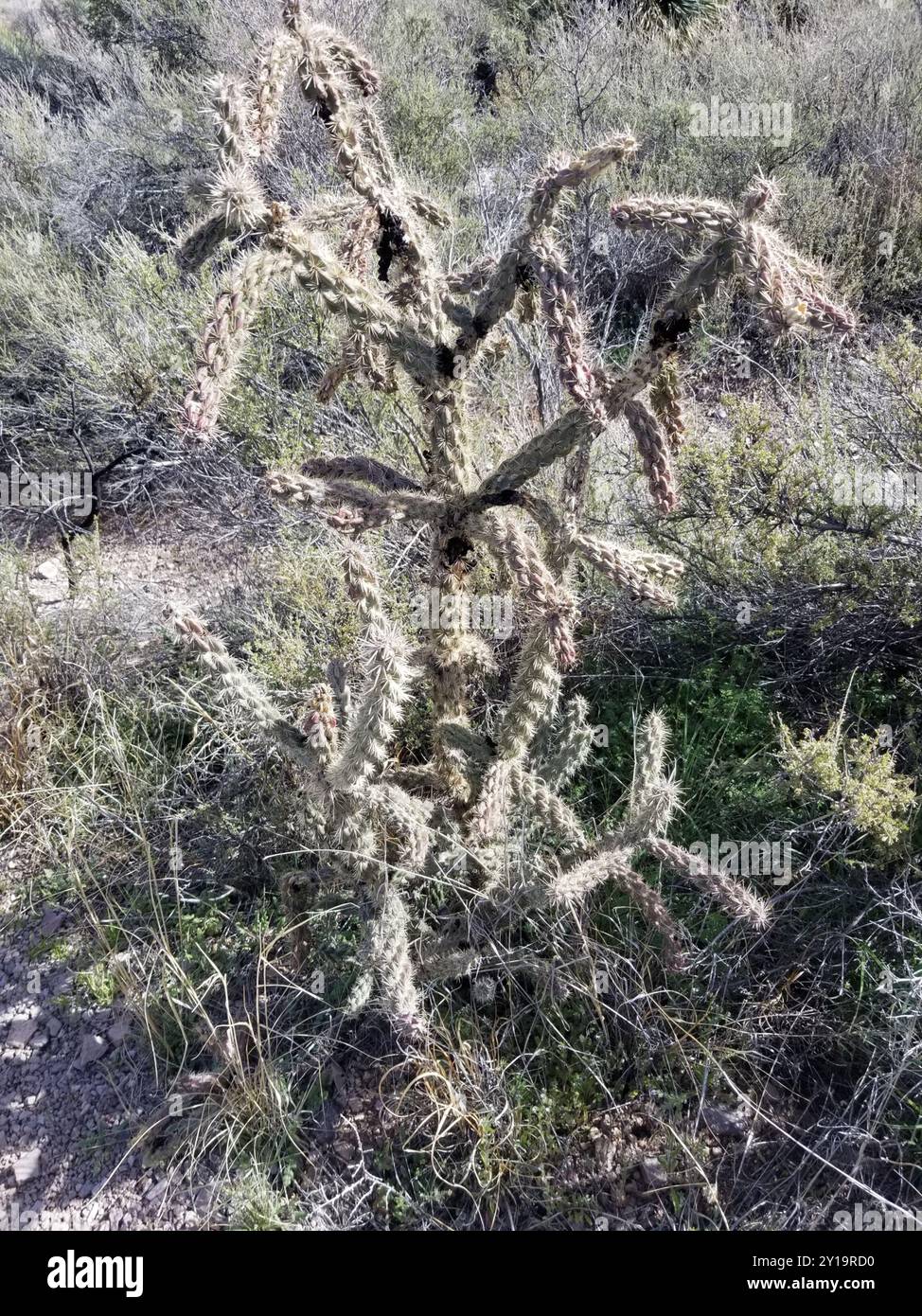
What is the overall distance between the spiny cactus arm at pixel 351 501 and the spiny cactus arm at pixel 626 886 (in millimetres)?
983

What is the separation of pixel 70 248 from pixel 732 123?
4.45 metres

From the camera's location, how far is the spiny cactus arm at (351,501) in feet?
6.21

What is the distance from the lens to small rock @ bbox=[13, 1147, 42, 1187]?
92.2 inches

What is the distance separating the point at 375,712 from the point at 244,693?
1.37 ft

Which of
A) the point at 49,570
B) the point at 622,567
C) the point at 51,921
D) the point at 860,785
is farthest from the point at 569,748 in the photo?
the point at 49,570

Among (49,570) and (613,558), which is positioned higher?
(49,570)

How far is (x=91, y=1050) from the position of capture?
2568mm

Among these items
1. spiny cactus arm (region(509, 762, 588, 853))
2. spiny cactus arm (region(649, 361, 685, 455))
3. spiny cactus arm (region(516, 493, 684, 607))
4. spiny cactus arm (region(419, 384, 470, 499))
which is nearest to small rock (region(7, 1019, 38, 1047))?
spiny cactus arm (region(509, 762, 588, 853))

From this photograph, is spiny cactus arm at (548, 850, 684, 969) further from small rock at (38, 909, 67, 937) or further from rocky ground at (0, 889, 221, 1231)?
small rock at (38, 909, 67, 937)

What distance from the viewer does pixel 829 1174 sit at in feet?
6.98

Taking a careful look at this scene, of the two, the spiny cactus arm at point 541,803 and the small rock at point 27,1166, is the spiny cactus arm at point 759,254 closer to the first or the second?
the spiny cactus arm at point 541,803

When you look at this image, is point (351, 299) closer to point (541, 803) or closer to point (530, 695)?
point (530, 695)

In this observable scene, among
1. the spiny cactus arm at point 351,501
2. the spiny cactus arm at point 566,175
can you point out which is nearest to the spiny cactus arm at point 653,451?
the spiny cactus arm at point 566,175

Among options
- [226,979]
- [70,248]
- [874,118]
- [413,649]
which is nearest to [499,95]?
[874,118]
